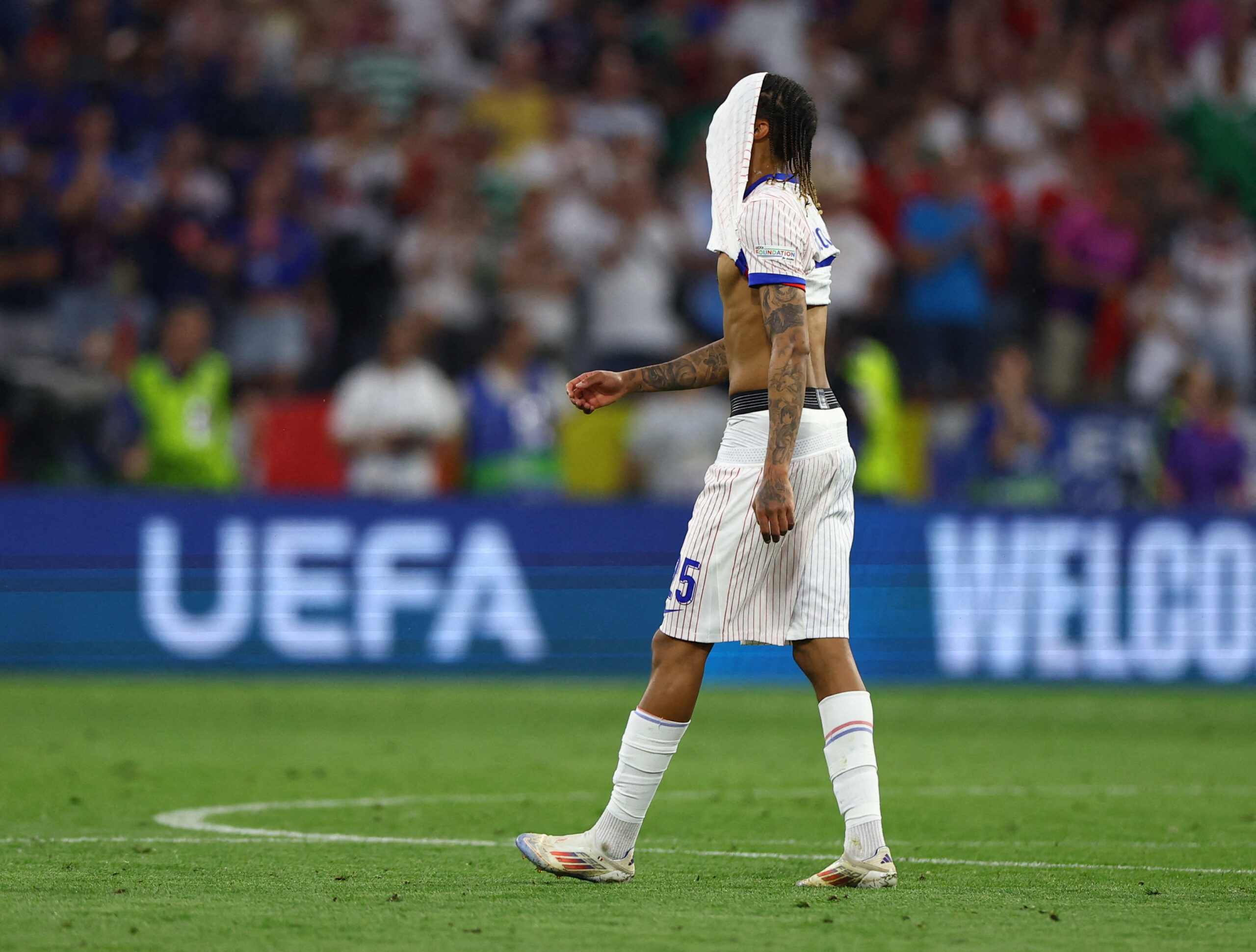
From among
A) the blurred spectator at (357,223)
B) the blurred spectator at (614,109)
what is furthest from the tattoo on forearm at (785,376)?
the blurred spectator at (614,109)

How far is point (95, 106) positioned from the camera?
1636 cm

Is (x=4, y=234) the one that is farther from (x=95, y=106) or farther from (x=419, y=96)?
(x=419, y=96)

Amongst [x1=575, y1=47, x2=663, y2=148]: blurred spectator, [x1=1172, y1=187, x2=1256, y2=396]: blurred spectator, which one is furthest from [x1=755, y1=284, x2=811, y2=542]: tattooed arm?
[x1=1172, y1=187, x2=1256, y2=396]: blurred spectator

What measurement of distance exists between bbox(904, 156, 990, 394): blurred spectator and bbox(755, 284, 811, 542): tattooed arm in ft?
36.2

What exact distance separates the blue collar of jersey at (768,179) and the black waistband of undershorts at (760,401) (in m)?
0.58

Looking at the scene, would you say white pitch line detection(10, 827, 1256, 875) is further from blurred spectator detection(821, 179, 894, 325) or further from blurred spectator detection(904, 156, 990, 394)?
blurred spectator detection(904, 156, 990, 394)

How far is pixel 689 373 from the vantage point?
628cm

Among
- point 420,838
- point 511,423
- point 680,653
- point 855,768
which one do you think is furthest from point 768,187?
point 511,423

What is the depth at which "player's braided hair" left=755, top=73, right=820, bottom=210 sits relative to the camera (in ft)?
19.6

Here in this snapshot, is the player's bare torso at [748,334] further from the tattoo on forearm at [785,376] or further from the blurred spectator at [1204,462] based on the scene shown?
the blurred spectator at [1204,462]

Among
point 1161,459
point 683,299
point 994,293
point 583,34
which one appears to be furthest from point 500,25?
point 1161,459

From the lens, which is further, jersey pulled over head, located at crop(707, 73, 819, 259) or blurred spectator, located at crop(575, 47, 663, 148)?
blurred spectator, located at crop(575, 47, 663, 148)

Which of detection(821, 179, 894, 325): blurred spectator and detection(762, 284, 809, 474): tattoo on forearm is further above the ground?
detection(821, 179, 894, 325): blurred spectator

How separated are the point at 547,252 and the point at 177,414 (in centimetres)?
337
